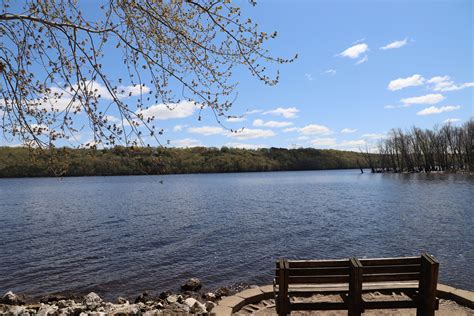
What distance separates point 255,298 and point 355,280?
7.93 ft

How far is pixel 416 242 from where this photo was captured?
20000 millimetres

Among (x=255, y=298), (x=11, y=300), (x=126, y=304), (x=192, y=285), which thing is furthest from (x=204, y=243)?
(x=255, y=298)

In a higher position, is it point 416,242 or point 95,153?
point 95,153

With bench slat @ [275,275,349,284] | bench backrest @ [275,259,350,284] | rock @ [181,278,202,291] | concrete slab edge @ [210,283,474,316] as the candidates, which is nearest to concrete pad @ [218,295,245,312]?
concrete slab edge @ [210,283,474,316]

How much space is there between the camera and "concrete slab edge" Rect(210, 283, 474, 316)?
23.8ft

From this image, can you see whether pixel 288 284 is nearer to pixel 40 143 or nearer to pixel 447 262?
pixel 40 143

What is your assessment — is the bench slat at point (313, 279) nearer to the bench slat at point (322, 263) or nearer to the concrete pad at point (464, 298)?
the bench slat at point (322, 263)

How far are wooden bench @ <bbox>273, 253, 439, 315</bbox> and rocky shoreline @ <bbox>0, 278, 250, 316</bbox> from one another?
3.17m

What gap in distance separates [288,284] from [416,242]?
1604cm

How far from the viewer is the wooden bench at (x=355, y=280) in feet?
21.3

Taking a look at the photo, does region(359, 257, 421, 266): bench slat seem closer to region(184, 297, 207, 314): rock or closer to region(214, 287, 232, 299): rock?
region(184, 297, 207, 314): rock

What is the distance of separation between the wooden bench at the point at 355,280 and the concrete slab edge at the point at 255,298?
1179 mm

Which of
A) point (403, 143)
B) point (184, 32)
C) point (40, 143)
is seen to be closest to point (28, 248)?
point (40, 143)

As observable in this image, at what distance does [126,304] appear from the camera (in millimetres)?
10969
